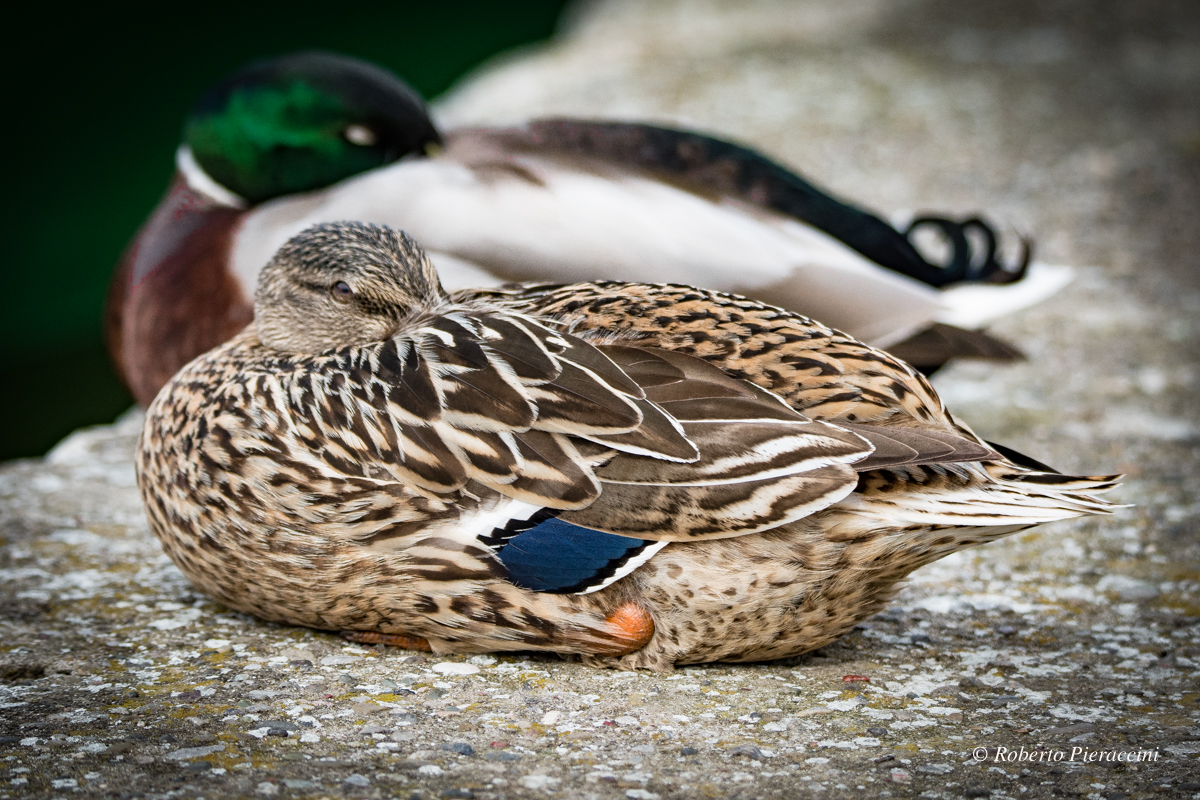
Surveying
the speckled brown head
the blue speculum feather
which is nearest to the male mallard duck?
the speckled brown head

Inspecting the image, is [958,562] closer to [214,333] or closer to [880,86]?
[214,333]

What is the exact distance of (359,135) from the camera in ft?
12.2

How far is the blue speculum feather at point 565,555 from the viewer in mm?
2240

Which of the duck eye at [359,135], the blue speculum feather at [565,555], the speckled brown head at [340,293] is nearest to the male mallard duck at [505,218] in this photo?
the duck eye at [359,135]

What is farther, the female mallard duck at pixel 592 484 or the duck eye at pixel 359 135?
the duck eye at pixel 359 135

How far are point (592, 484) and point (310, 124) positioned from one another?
1.95m

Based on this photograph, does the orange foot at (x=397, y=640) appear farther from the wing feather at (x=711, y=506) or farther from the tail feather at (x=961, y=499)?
the tail feather at (x=961, y=499)

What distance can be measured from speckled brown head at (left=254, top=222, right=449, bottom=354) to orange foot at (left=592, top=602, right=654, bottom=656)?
0.78m

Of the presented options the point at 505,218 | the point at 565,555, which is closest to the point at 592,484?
the point at 565,555

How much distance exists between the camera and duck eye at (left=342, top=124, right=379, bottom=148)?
3.72 meters

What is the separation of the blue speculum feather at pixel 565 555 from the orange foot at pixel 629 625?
98mm

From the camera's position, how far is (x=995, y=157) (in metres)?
7.04

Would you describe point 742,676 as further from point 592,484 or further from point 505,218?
point 505,218

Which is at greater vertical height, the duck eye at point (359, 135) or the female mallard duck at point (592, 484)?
the duck eye at point (359, 135)
